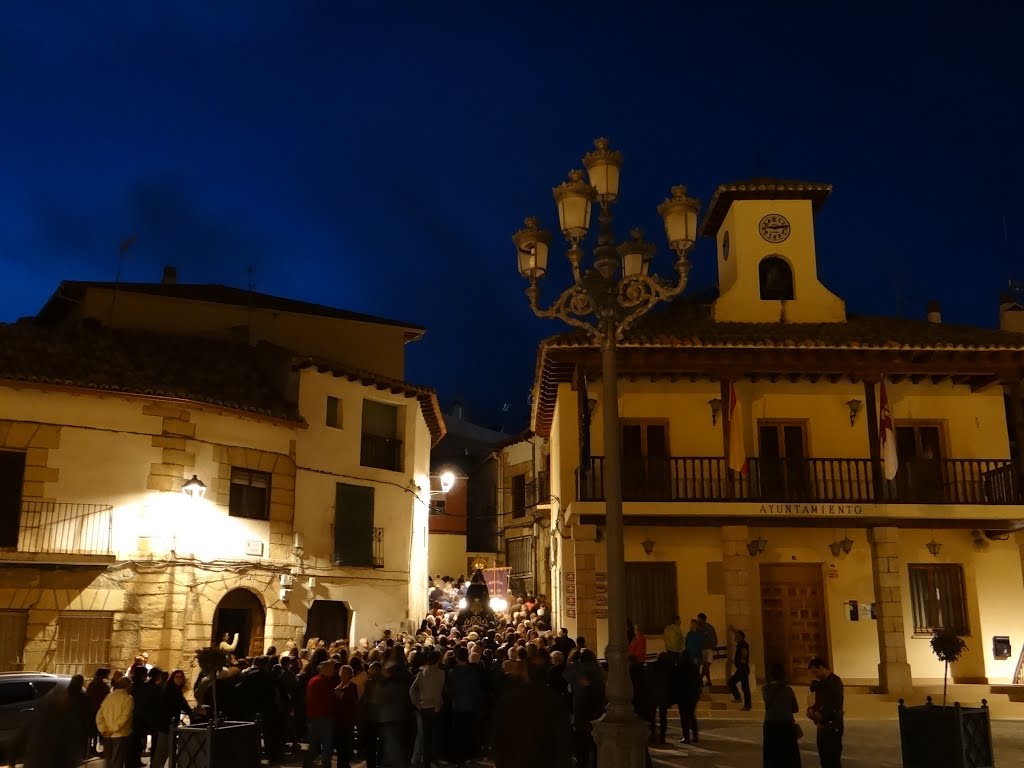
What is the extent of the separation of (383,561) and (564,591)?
5.41 meters

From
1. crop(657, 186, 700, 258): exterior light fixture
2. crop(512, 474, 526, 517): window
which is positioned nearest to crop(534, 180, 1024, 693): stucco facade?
crop(657, 186, 700, 258): exterior light fixture

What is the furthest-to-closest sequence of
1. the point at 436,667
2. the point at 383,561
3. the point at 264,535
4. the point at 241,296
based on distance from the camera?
the point at 241,296 < the point at 383,561 < the point at 264,535 < the point at 436,667

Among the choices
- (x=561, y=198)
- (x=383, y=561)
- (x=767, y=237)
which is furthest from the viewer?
(x=383, y=561)

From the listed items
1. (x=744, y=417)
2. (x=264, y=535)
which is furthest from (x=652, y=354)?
(x=264, y=535)

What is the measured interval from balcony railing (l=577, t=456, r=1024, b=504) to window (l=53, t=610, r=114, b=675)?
367 inches

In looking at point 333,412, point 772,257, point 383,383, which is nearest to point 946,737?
point 772,257

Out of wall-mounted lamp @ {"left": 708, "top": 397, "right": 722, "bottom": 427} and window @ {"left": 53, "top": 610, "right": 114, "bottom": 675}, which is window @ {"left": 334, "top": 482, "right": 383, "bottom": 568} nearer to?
window @ {"left": 53, "top": 610, "right": 114, "bottom": 675}

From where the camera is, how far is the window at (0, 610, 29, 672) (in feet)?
55.4

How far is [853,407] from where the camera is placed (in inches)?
790

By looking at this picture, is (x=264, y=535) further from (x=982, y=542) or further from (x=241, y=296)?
(x=982, y=542)

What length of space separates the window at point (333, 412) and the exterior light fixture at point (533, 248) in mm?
12853

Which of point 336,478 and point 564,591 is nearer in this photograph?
point 564,591

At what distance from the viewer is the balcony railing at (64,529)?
17.4m

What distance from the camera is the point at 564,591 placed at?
20.3m
